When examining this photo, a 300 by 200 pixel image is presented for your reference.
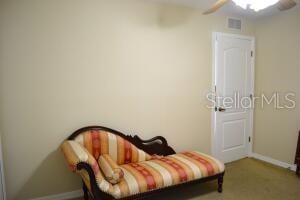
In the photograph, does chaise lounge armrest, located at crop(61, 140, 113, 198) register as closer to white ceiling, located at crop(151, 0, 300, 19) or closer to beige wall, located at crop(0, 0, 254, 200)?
beige wall, located at crop(0, 0, 254, 200)

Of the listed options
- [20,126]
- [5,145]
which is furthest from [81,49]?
[5,145]

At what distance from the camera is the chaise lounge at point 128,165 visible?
1865 millimetres

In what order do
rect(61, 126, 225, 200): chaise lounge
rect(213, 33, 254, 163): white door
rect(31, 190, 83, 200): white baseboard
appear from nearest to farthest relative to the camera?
rect(61, 126, 225, 200): chaise lounge
rect(31, 190, 83, 200): white baseboard
rect(213, 33, 254, 163): white door

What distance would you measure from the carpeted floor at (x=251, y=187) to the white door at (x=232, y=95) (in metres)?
0.41

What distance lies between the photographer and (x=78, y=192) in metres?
2.54

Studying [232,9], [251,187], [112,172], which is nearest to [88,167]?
[112,172]

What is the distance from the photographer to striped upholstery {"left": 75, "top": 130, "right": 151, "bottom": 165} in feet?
7.98

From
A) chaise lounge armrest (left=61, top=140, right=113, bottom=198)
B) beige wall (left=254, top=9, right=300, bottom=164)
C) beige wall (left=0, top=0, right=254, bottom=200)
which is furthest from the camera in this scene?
beige wall (left=254, top=9, right=300, bottom=164)

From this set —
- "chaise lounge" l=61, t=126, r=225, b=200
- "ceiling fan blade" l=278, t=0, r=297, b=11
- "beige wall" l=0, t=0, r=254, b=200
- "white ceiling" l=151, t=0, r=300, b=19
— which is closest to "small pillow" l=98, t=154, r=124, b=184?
"chaise lounge" l=61, t=126, r=225, b=200

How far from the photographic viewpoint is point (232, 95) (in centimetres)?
351

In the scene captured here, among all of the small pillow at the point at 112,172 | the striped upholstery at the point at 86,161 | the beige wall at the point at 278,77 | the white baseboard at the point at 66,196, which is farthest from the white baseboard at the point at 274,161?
the white baseboard at the point at 66,196

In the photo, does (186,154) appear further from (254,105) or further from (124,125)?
(254,105)

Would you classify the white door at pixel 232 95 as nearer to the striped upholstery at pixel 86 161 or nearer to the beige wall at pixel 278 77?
the beige wall at pixel 278 77

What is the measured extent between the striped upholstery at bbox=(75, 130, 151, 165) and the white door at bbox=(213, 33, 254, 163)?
145 centimetres
